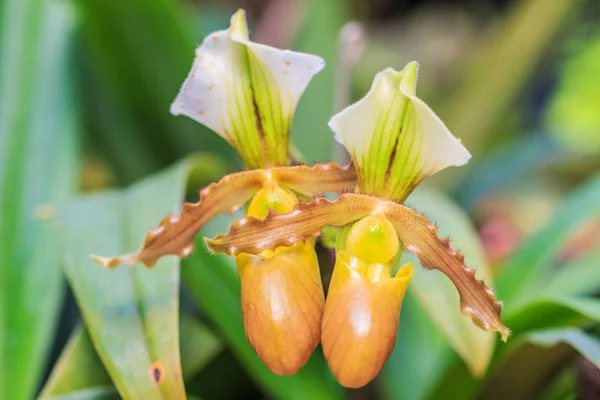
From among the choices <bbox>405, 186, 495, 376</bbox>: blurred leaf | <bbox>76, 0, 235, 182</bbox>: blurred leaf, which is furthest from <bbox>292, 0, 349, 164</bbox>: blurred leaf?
<bbox>405, 186, 495, 376</bbox>: blurred leaf

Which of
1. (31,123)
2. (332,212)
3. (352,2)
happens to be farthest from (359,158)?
(352,2)

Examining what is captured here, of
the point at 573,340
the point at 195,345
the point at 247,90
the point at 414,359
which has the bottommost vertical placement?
the point at 414,359

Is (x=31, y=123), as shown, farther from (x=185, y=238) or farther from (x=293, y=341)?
(x=293, y=341)

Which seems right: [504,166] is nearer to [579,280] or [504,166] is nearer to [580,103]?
[580,103]

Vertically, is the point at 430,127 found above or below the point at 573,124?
above

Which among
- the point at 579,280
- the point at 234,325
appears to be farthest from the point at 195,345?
the point at 579,280

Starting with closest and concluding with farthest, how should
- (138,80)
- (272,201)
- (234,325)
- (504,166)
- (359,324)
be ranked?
(359,324)
(272,201)
(234,325)
(138,80)
(504,166)
